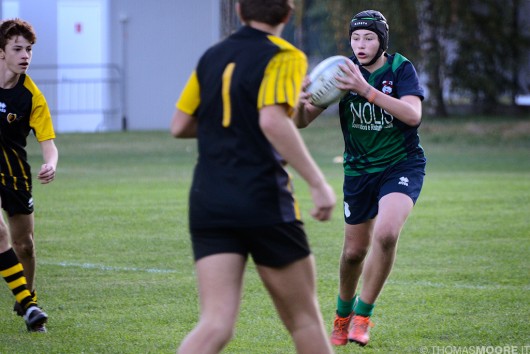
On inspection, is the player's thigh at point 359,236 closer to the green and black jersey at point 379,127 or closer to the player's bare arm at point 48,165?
the green and black jersey at point 379,127

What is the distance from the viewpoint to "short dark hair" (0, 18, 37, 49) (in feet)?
22.3

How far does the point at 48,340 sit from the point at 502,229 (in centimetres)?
638

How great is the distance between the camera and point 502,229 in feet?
37.1

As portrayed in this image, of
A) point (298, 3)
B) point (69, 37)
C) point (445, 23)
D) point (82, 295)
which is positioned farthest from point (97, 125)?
point (82, 295)

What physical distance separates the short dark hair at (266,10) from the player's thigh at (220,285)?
1064mm

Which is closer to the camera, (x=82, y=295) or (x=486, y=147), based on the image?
(x=82, y=295)

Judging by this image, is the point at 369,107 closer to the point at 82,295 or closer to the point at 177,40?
the point at 82,295

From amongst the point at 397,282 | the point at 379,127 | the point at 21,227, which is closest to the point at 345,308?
the point at 379,127

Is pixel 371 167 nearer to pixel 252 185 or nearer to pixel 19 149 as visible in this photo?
pixel 252 185

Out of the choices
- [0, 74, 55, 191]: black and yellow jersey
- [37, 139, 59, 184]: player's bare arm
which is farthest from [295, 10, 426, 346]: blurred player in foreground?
[0, 74, 55, 191]: black and yellow jersey

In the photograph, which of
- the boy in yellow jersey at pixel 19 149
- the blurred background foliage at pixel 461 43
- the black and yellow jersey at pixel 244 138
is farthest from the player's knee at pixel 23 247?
the blurred background foliage at pixel 461 43

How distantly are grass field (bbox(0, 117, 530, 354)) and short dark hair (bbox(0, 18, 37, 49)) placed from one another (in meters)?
1.99

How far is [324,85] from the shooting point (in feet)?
18.0

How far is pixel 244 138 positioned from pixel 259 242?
0.46 metres
